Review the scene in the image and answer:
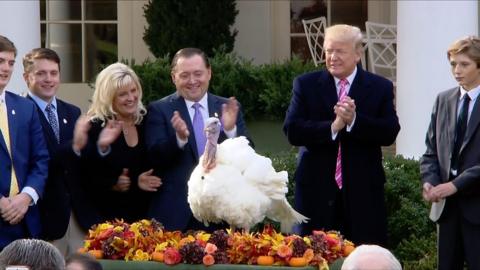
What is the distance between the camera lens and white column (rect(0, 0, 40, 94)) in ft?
33.9

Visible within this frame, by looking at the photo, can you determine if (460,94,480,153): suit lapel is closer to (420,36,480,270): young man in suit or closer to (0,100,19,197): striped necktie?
(420,36,480,270): young man in suit

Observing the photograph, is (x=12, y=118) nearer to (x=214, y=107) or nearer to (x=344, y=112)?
(x=214, y=107)

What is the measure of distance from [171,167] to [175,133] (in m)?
0.24

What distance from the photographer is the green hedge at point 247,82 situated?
11.7m

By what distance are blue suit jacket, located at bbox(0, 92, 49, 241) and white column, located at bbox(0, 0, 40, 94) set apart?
10.9ft

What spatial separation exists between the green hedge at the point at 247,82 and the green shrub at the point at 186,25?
803mm

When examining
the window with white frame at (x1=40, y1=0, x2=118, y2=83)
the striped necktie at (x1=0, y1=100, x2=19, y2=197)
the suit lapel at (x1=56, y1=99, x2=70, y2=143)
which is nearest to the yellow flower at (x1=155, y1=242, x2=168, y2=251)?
the striped necktie at (x1=0, y1=100, x2=19, y2=197)

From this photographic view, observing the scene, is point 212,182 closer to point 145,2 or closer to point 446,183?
point 446,183

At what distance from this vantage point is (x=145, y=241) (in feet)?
21.4

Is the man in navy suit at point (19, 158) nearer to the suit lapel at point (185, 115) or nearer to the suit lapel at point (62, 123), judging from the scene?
the suit lapel at point (62, 123)

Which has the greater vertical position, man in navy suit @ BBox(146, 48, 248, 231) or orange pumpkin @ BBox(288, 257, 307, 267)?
man in navy suit @ BBox(146, 48, 248, 231)

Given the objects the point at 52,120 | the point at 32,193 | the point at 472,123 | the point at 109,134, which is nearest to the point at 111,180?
the point at 109,134

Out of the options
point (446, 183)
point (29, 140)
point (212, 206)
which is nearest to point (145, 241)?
point (212, 206)

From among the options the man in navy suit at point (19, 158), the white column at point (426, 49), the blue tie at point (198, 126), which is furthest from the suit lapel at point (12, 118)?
the white column at point (426, 49)
